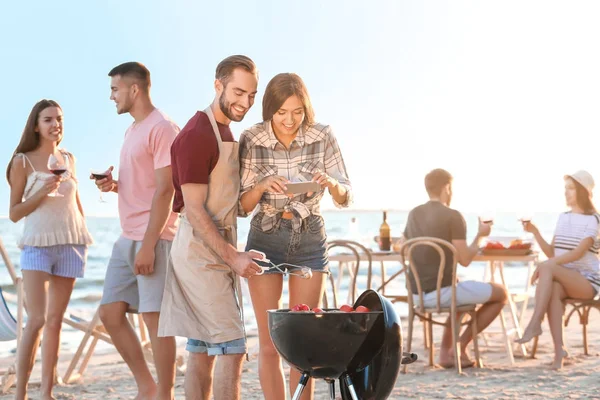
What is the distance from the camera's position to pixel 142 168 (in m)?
3.99

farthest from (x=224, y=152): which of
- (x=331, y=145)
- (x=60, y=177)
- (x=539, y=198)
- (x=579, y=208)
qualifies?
(x=539, y=198)

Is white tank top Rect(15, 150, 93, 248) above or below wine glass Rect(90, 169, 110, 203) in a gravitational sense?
Answer: below

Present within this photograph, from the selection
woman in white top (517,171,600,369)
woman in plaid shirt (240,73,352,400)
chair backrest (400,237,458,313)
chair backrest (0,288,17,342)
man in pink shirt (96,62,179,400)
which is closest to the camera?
woman in plaid shirt (240,73,352,400)

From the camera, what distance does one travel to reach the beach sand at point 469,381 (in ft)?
17.1

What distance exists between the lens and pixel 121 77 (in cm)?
402

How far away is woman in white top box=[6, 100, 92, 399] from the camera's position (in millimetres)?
4590

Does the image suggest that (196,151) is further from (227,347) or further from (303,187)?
(227,347)

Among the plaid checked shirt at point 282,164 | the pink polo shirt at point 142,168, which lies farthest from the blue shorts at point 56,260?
the plaid checked shirt at point 282,164

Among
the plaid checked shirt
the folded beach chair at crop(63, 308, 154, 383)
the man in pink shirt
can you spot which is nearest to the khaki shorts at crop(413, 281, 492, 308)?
the folded beach chair at crop(63, 308, 154, 383)

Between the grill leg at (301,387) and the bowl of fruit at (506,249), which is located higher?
the bowl of fruit at (506,249)

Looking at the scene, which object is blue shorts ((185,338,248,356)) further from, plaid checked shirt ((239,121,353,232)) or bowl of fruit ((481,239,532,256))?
bowl of fruit ((481,239,532,256))

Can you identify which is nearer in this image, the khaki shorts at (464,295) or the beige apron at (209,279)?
the beige apron at (209,279)

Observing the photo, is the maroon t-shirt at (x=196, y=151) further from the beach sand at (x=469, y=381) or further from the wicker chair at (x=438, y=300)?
the wicker chair at (x=438, y=300)

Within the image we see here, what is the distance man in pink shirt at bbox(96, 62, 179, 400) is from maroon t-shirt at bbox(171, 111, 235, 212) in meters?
0.77
